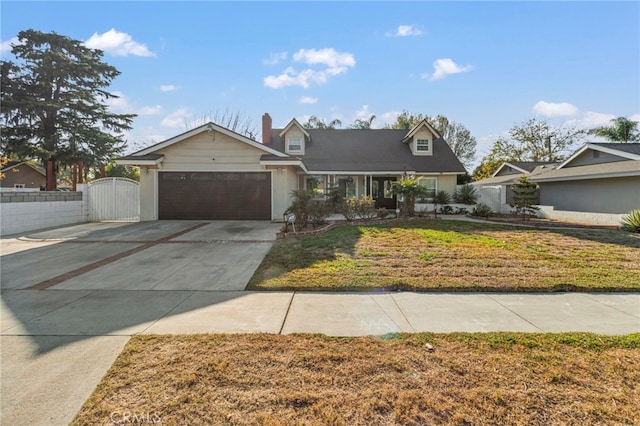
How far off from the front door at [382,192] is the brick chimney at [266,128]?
7.80 metres

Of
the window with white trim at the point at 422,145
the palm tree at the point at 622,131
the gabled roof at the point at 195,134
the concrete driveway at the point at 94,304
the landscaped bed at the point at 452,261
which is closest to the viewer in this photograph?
the concrete driveway at the point at 94,304

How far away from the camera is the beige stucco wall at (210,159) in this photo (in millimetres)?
14719

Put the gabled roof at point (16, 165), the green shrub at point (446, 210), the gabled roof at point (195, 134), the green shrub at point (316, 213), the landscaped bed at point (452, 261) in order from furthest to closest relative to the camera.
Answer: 1. the gabled roof at point (16, 165)
2. the green shrub at point (446, 210)
3. the gabled roof at point (195, 134)
4. the green shrub at point (316, 213)
5. the landscaped bed at point (452, 261)

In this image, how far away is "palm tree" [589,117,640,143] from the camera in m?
23.8

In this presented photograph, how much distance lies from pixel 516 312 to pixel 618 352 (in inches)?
49.7

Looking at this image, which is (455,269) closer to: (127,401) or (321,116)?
(127,401)

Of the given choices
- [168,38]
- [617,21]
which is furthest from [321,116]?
[617,21]

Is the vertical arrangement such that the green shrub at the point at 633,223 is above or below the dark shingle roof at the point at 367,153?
below

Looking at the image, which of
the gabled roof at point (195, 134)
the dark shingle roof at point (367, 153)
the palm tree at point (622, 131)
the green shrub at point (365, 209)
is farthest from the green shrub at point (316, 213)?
the palm tree at point (622, 131)

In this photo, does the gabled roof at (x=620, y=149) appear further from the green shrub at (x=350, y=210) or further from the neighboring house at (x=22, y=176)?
the neighboring house at (x=22, y=176)

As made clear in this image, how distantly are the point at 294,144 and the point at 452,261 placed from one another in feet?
49.7

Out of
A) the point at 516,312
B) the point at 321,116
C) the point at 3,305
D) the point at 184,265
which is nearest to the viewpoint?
the point at 516,312

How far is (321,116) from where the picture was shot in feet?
117

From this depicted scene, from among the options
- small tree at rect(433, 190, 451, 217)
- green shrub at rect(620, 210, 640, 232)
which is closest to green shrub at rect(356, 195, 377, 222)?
small tree at rect(433, 190, 451, 217)
